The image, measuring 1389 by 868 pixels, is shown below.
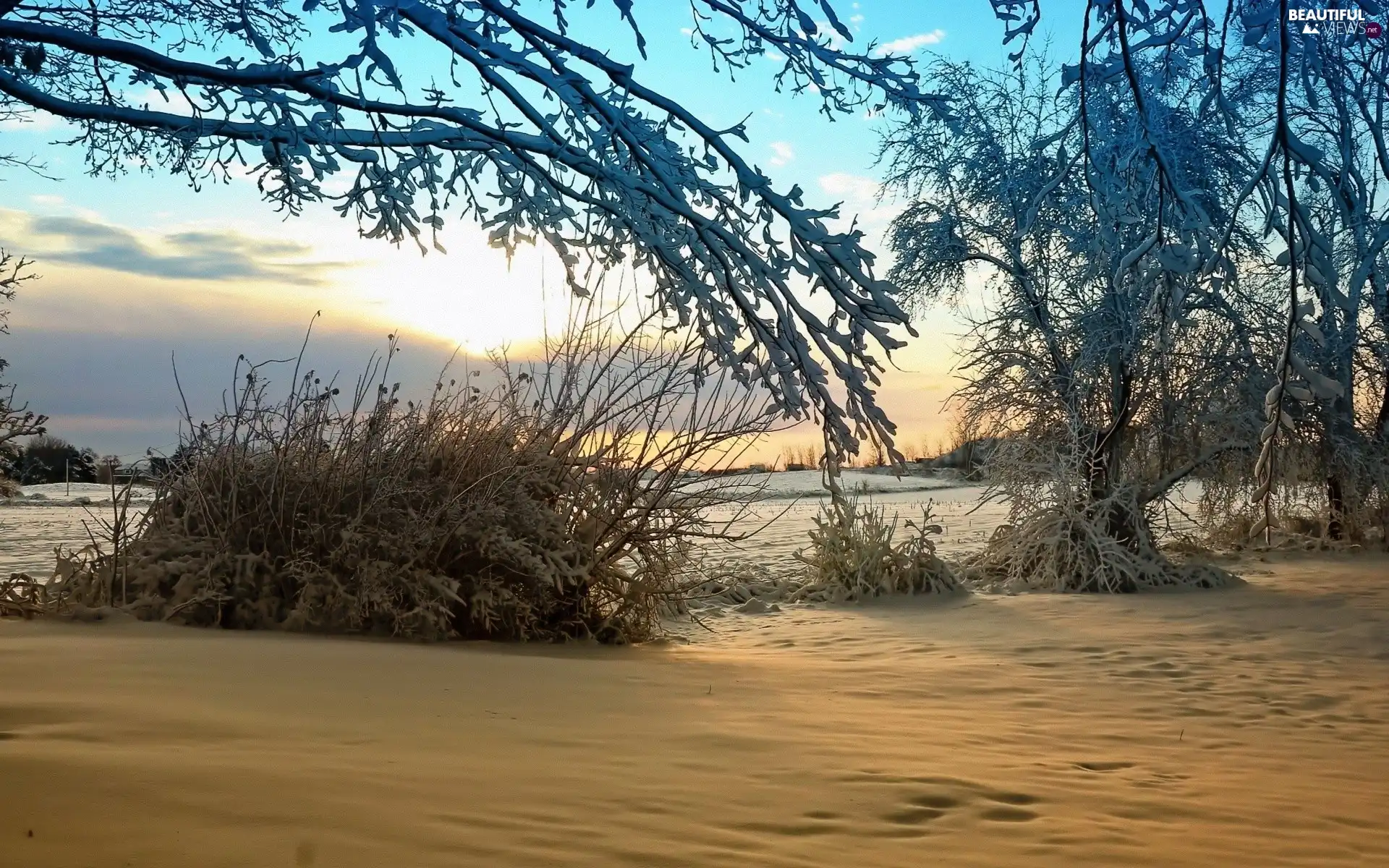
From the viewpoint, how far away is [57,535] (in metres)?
13.3

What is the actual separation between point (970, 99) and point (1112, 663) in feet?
25.5

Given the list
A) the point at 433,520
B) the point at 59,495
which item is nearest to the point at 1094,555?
the point at 433,520

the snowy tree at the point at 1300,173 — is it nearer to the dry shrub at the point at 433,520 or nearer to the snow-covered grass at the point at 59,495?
the dry shrub at the point at 433,520

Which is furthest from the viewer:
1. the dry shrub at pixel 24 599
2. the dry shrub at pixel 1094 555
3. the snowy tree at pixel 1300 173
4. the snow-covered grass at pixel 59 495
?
the snow-covered grass at pixel 59 495

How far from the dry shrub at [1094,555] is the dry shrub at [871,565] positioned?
1.03 metres

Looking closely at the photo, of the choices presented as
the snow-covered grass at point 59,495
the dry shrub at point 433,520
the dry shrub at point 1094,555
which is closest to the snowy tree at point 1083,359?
the dry shrub at point 1094,555

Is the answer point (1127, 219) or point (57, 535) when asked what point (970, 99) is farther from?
point (57, 535)

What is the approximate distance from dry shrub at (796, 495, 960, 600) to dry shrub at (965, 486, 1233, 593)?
1.03 m

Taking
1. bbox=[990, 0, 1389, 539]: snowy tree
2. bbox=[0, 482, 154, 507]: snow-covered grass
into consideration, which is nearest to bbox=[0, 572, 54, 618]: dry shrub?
bbox=[990, 0, 1389, 539]: snowy tree

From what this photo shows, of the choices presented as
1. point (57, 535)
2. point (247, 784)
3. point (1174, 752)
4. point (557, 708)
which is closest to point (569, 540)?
point (557, 708)

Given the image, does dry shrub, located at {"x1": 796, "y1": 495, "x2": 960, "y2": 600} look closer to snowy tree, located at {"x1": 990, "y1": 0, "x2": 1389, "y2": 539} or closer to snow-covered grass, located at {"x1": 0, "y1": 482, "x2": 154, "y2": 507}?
snowy tree, located at {"x1": 990, "y1": 0, "x2": 1389, "y2": 539}

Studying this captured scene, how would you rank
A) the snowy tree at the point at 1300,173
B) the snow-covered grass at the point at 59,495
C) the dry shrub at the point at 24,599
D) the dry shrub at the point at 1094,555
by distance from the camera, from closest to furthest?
the snowy tree at the point at 1300,173 < the dry shrub at the point at 24,599 < the dry shrub at the point at 1094,555 < the snow-covered grass at the point at 59,495

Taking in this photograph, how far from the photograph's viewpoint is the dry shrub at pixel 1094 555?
11.0 meters

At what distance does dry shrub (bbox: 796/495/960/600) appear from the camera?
10.6 metres
